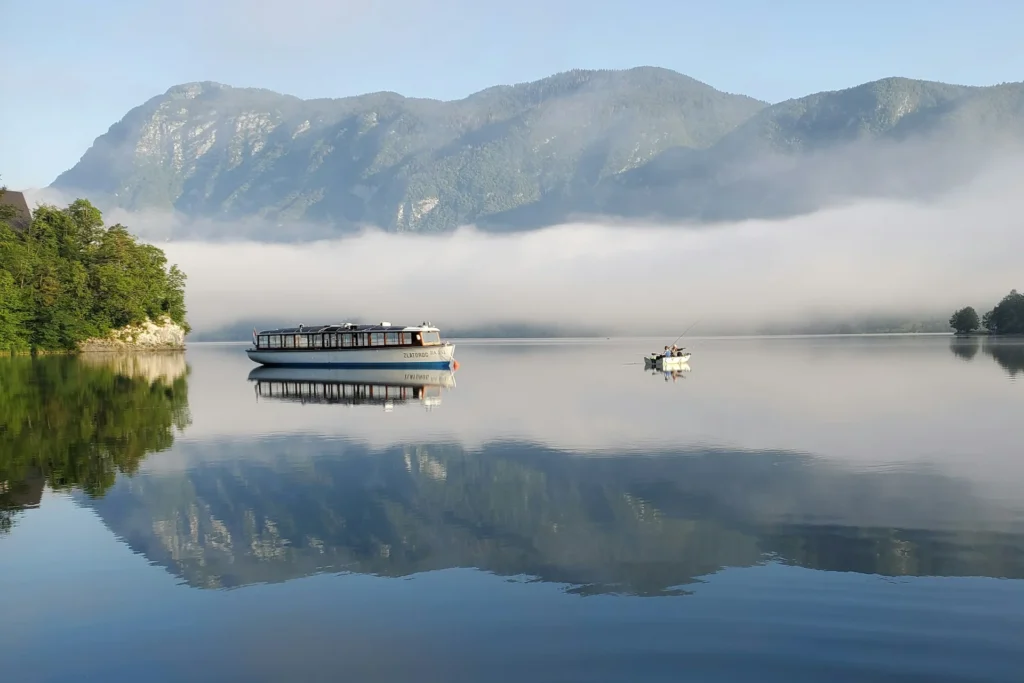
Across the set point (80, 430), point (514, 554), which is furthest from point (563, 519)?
point (80, 430)

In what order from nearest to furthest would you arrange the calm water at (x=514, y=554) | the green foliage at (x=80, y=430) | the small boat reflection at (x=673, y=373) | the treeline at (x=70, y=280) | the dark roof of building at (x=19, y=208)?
the calm water at (x=514, y=554)
the green foliage at (x=80, y=430)
the small boat reflection at (x=673, y=373)
the treeline at (x=70, y=280)
the dark roof of building at (x=19, y=208)

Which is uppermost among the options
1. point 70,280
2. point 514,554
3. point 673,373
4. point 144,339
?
point 70,280

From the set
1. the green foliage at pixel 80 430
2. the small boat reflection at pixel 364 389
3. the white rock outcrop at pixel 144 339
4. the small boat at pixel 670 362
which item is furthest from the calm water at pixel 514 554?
the white rock outcrop at pixel 144 339

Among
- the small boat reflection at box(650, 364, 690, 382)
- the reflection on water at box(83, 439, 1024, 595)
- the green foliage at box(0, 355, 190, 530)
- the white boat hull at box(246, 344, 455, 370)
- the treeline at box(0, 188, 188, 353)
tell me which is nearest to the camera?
the reflection on water at box(83, 439, 1024, 595)

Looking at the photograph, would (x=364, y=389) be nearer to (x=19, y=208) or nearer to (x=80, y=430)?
(x=80, y=430)

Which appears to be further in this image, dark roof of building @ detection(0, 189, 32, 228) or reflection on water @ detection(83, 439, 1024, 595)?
dark roof of building @ detection(0, 189, 32, 228)

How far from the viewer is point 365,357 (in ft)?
311

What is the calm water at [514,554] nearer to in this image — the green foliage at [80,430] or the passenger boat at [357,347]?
the green foliage at [80,430]

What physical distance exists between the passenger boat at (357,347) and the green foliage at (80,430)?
112 ft

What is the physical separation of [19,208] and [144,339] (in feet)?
112

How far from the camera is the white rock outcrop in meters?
147

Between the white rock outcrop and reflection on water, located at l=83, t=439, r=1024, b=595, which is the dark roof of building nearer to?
the white rock outcrop

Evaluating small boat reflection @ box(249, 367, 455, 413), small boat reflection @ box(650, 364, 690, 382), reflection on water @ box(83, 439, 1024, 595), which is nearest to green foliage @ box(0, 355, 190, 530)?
reflection on water @ box(83, 439, 1024, 595)

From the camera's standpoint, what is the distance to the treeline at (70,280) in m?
120
